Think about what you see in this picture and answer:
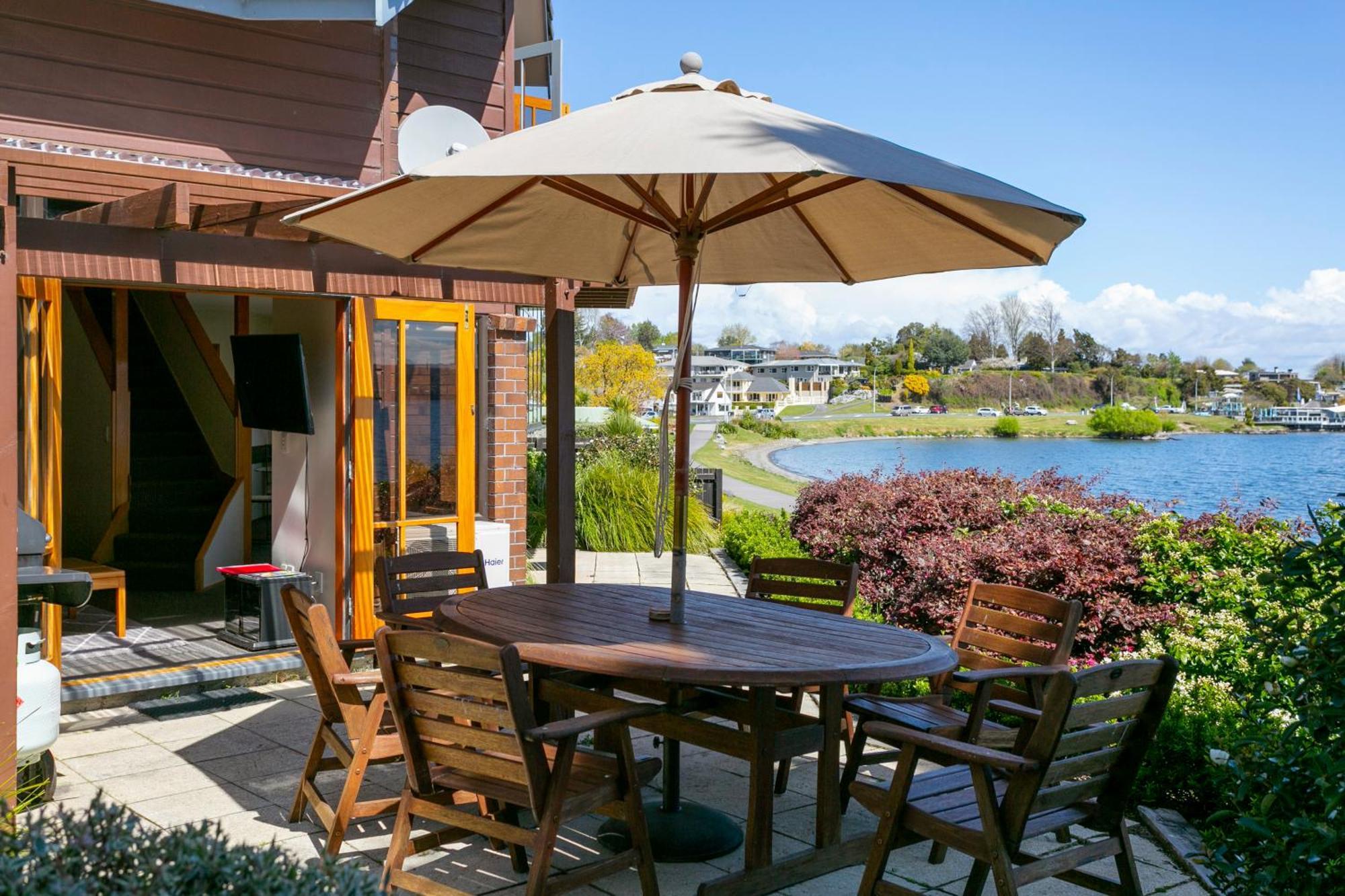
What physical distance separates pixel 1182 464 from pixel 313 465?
15.1 m

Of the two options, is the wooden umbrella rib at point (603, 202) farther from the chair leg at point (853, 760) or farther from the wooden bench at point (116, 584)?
the wooden bench at point (116, 584)

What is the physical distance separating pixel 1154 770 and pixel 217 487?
7.49m

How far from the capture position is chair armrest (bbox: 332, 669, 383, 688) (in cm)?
354

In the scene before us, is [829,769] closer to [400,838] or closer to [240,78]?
[400,838]

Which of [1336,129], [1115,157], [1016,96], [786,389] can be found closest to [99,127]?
[1016,96]

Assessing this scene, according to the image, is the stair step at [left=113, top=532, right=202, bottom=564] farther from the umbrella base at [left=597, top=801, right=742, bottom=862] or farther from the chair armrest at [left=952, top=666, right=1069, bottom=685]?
the chair armrest at [left=952, top=666, right=1069, bottom=685]

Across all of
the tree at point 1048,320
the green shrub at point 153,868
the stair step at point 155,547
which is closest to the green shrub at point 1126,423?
the tree at point 1048,320

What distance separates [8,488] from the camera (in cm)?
366

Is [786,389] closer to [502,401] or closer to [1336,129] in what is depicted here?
[1336,129]

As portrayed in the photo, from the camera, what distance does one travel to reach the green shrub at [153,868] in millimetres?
1720

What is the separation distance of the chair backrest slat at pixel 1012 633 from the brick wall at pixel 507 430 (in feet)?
14.9

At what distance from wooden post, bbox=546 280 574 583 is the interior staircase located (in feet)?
14.3

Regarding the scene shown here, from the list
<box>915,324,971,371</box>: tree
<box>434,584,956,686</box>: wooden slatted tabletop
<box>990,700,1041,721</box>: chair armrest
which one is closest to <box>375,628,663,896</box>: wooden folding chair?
<box>434,584,956,686</box>: wooden slatted tabletop

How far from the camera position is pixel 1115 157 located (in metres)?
61.4
